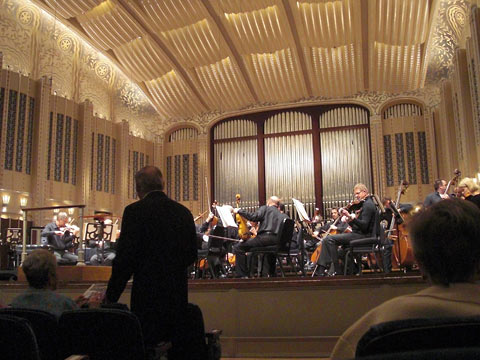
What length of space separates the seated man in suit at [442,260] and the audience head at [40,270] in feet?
7.19

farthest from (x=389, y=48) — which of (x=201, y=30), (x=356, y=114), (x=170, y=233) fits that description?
(x=170, y=233)

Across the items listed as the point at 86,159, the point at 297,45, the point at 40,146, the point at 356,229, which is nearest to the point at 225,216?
the point at 356,229

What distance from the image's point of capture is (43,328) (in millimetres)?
2389

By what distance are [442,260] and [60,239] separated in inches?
341

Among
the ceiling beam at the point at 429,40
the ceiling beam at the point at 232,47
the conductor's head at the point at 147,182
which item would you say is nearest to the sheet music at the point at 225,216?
the conductor's head at the point at 147,182

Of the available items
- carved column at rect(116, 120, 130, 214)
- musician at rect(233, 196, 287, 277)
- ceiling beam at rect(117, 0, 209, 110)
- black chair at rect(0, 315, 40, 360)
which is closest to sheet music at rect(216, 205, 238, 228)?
musician at rect(233, 196, 287, 277)

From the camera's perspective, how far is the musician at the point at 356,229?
6.14 m

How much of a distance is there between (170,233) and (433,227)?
188 centimetres

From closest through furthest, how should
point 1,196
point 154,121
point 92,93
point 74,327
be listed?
point 74,327 → point 1,196 → point 92,93 → point 154,121

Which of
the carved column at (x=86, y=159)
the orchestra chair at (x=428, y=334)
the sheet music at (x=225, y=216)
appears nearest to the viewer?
the orchestra chair at (x=428, y=334)

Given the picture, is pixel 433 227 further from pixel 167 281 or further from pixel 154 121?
pixel 154 121

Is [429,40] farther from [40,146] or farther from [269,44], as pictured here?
[40,146]

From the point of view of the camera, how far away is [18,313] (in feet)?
7.82

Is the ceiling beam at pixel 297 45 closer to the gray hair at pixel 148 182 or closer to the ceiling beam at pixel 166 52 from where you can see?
the ceiling beam at pixel 166 52
